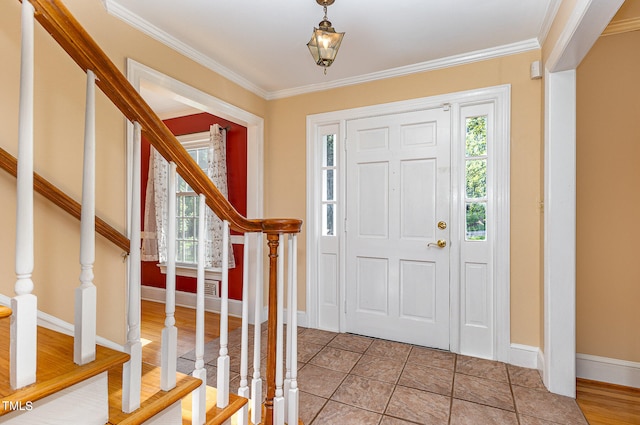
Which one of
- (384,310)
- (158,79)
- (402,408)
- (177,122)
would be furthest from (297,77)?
(402,408)

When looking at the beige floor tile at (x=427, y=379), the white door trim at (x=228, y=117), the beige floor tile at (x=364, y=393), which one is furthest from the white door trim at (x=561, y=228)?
the white door trim at (x=228, y=117)

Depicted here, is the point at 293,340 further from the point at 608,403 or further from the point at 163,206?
the point at 163,206

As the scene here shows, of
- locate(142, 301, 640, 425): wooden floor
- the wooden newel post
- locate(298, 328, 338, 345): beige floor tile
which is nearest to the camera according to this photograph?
the wooden newel post

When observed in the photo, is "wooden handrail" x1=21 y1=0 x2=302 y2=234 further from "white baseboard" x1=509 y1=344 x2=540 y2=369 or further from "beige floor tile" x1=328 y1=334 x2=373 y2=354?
"white baseboard" x1=509 y1=344 x2=540 y2=369

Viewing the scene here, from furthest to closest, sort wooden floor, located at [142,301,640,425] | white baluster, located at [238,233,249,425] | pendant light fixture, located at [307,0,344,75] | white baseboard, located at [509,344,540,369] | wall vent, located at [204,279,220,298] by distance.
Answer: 1. wall vent, located at [204,279,220,298]
2. white baseboard, located at [509,344,540,369]
3. wooden floor, located at [142,301,640,425]
4. pendant light fixture, located at [307,0,344,75]
5. white baluster, located at [238,233,249,425]

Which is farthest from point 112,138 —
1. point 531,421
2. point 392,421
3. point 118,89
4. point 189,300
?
point 531,421

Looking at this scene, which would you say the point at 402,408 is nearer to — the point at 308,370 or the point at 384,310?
the point at 308,370

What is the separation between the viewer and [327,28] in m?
1.74

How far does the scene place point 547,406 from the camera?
1.91m

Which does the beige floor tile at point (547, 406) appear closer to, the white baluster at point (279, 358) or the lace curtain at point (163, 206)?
the white baluster at point (279, 358)

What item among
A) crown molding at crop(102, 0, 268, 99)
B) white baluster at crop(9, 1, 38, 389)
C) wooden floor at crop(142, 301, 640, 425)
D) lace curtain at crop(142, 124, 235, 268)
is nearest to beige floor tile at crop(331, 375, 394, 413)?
wooden floor at crop(142, 301, 640, 425)

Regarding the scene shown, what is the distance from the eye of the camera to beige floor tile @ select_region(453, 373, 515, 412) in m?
1.96

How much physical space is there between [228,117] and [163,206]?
1.61 metres

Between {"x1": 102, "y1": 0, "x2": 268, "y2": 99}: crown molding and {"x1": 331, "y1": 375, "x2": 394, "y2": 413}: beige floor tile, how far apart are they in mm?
2727
